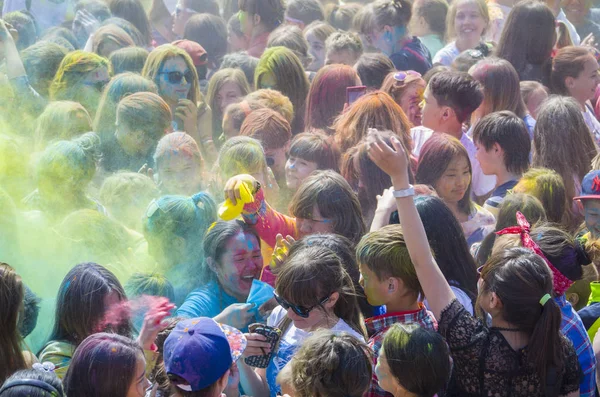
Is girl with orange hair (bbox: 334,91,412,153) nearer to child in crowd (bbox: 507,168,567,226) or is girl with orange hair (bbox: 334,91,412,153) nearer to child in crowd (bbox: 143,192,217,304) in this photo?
child in crowd (bbox: 507,168,567,226)

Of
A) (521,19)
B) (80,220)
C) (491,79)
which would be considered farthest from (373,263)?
(521,19)

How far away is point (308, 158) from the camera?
495 centimetres

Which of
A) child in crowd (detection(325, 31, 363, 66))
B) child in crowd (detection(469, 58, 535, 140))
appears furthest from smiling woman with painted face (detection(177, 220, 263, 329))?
child in crowd (detection(325, 31, 363, 66))

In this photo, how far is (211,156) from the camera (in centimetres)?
612

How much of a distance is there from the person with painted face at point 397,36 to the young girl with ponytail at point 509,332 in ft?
14.3

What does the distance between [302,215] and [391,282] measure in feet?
3.38

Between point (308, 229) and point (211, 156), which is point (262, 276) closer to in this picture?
point (308, 229)

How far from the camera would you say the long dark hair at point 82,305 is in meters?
3.18

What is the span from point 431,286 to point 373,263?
12.0 inches

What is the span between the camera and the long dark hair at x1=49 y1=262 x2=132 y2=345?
125 inches

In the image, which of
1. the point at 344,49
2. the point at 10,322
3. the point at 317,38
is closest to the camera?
the point at 10,322

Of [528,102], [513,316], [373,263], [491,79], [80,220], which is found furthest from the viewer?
[528,102]

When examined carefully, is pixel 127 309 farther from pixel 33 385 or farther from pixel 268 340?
pixel 33 385

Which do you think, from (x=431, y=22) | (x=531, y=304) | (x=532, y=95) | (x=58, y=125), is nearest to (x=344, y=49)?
(x=532, y=95)
